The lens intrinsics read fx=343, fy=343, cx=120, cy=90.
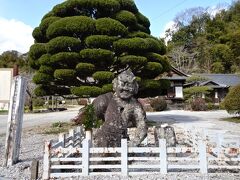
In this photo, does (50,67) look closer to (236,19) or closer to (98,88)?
(98,88)

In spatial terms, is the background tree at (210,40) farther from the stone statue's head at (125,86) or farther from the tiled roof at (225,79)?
the stone statue's head at (125,86)

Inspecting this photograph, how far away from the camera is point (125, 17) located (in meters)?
16.5

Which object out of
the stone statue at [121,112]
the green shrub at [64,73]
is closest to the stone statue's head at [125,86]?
the stone statue at [121,112]

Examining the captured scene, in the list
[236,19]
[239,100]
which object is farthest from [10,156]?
[236,19]

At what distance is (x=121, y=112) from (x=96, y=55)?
796cm

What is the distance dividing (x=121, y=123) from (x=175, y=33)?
60.9 meters

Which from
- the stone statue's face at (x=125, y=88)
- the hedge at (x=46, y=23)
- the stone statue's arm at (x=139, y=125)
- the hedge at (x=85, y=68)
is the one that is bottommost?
the stone statue's arm at (x=139, y=125)

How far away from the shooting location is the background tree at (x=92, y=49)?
15430 millimetres

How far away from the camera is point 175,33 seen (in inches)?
2603

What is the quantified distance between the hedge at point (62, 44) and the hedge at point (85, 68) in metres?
1.04

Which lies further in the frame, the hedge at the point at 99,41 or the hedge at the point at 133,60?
the hedge at the point at 133,60

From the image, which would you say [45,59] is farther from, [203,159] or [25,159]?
[203,159]

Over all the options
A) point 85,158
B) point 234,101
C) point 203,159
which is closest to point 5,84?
point 85,158

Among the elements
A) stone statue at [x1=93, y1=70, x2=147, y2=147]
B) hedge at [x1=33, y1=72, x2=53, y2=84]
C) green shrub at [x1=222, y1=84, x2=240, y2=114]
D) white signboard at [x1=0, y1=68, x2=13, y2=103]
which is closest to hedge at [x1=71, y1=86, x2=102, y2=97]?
hedge at [x1=33, y1=72, x2=53, y2=84]
